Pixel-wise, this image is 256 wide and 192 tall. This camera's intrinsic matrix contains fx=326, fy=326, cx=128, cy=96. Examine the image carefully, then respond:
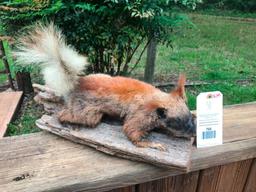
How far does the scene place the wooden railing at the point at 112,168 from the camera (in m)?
0.79

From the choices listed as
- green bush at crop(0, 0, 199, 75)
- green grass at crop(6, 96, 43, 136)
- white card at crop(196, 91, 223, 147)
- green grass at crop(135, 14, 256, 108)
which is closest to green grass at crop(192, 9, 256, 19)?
green grass at crop(135, 14, 256, 108)

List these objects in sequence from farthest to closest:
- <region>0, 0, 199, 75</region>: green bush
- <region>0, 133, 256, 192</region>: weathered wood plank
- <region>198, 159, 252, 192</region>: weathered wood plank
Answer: <region>0, 0, 199, 75</region>: green bush, <region>198, 159, 252, 192</region>: weathered wood plank, <region>0, 133, 256, 192</region>: weathered wood plank

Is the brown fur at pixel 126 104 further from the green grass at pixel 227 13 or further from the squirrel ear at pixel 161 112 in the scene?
the green grass at pixel 227 13

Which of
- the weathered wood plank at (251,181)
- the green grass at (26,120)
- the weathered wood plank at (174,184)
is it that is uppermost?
the weathered wood plank at (174,184)

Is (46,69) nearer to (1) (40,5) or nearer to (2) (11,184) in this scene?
(2) (11,184)

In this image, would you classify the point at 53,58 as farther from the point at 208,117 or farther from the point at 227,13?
the point at 227,13

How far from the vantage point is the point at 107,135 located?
0.89 metres

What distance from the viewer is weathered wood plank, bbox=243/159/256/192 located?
1075 mm

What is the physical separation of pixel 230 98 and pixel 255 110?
1.81 m

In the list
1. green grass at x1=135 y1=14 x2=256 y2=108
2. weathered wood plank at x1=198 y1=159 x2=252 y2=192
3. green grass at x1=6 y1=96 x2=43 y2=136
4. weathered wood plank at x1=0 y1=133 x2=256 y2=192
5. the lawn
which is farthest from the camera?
green grass at x1=135 y1=14 x2=256 y2=108

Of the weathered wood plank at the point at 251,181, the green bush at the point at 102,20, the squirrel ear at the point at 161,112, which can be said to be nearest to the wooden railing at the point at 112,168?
the weathered wood plank at the point at 251,181

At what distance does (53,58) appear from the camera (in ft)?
2.92

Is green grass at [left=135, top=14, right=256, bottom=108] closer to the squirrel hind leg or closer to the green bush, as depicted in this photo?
the green bush

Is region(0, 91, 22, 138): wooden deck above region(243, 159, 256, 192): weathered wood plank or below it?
below
